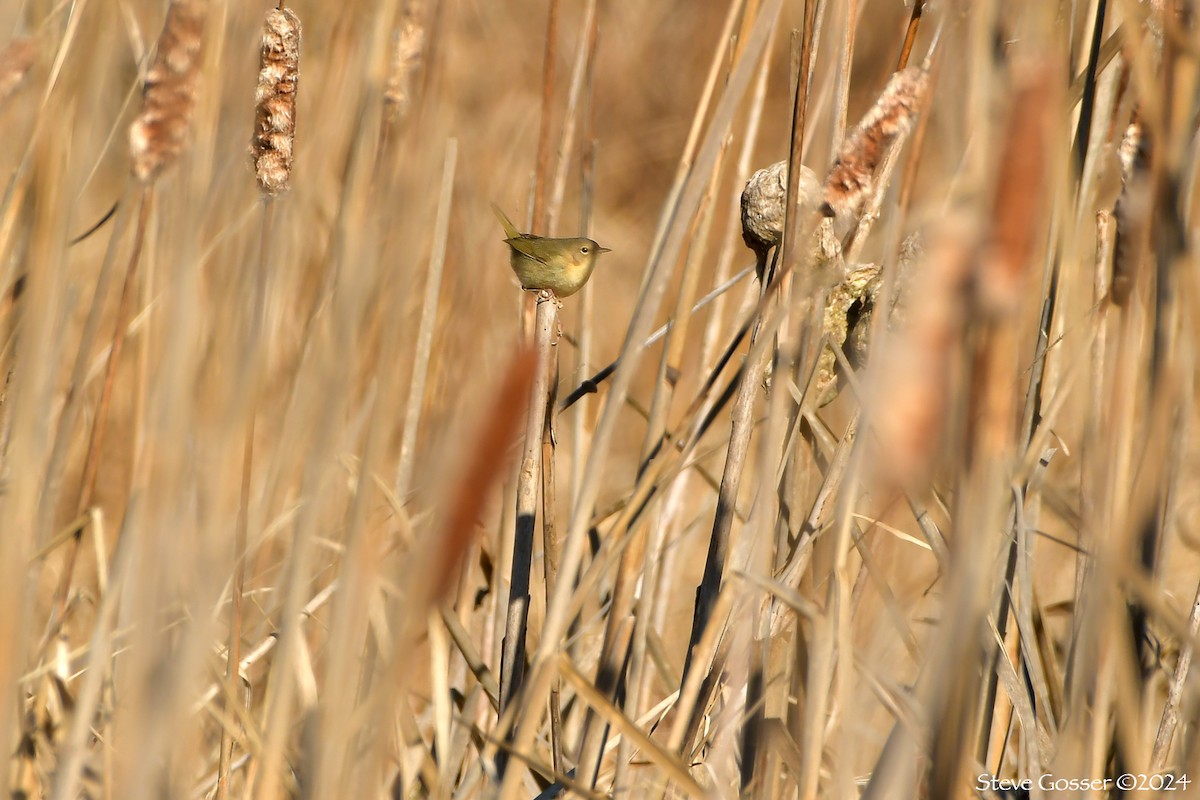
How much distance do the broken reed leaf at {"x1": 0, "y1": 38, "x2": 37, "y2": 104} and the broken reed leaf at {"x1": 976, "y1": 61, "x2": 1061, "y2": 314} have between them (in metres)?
0.61

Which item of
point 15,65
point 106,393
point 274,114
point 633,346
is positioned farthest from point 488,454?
point 106,393

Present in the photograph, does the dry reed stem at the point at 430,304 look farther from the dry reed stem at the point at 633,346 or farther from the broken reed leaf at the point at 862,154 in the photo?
the broken reed leaf at the point at 862,154

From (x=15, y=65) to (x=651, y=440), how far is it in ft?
1.78

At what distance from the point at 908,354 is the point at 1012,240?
0.05m

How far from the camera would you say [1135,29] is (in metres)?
0.56

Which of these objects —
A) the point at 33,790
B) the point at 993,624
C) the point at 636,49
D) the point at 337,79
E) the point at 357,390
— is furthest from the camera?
the point at 636,49

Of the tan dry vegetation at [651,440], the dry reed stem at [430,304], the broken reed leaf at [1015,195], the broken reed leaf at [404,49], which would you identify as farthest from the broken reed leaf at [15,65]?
the broken reed leaf at [1015,195]

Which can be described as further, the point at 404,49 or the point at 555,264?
the point at 555,264

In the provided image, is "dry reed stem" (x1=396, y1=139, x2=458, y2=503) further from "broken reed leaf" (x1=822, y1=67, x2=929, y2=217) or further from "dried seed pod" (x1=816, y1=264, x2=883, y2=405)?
"broken reed leaf" (x1=822, y1=67, x2=929, y2=217)

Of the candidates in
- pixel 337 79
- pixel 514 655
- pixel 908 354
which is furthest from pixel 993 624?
pixel 337 79

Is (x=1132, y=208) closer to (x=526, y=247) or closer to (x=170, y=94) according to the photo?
(x=170, y=94)

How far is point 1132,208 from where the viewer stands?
642 millimetres

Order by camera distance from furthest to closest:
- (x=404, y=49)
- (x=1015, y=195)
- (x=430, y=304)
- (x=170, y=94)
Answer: (x=430, y=304), (x=404, y=49), (x=170, y=94), (x=1015, y=195)

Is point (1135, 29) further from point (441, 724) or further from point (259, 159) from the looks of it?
point (441, 724)
